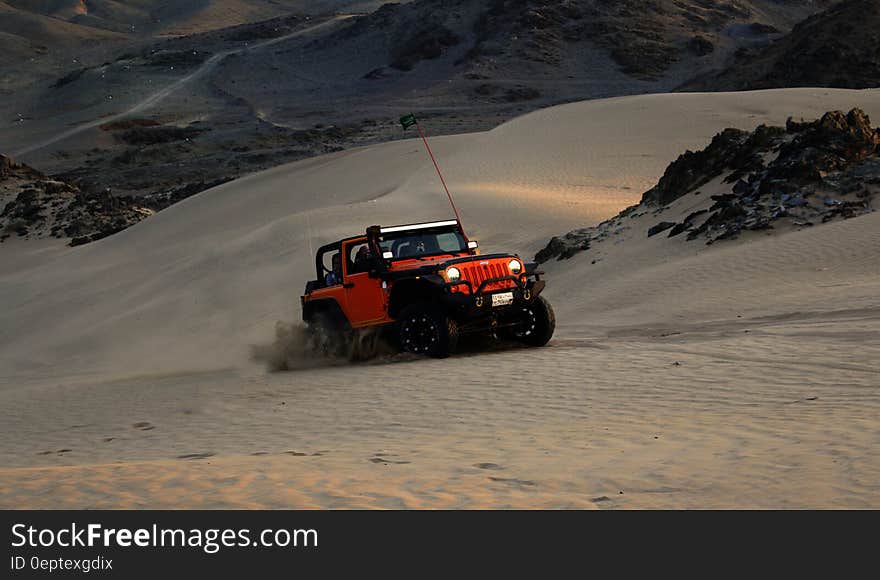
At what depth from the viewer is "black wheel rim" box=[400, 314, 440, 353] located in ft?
40.6

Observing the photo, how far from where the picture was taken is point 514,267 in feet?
41.0

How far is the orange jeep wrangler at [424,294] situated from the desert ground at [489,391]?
38 centimetres

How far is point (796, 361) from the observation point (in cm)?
1038

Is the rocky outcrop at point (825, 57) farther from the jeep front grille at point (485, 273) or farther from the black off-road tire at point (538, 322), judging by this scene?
the jeep front grille at point (485, 273)

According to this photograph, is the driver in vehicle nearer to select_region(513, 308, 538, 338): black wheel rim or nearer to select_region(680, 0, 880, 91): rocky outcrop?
select_region(513, 308, 538, 338): black wheel rim

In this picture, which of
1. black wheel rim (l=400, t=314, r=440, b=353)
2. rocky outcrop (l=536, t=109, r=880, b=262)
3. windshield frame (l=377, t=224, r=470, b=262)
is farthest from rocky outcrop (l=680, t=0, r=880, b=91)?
black wheel rim (l=400, t=314, r=440, b=353)

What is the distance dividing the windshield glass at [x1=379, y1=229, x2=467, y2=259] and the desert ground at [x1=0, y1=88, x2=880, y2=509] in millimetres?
1314

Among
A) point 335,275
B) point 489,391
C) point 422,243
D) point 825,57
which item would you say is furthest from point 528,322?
point 825,57

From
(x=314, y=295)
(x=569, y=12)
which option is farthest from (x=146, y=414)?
(x=569, y=12)

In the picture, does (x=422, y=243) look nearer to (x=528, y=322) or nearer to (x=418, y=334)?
(x=418, y=334)

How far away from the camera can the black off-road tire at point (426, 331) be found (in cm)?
1212

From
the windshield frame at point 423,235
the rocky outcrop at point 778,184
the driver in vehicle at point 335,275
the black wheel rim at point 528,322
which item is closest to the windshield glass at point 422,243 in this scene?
the windshield frame at point 423,235
